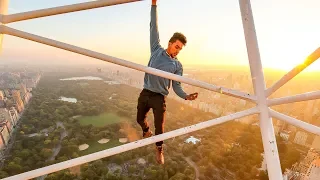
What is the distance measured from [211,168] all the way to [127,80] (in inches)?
1451

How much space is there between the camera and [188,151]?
19.0 metres

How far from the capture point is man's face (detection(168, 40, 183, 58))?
202cm

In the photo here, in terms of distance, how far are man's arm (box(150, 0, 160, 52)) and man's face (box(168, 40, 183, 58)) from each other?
0.13 metres

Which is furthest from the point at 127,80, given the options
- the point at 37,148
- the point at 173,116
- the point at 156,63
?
the point at 156,63

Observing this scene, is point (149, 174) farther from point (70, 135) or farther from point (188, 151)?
point (70, 135)

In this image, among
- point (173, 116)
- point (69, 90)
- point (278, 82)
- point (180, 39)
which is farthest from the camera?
point (69, 90)

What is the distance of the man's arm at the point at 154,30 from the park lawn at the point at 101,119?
23.4 meters

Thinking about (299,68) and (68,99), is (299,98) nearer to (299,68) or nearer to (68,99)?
(299,68)

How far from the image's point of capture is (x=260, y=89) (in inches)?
58.0

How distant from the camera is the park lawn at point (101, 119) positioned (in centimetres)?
2515

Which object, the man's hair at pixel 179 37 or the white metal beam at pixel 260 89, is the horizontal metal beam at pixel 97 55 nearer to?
the white metal beam at pixel 260 89

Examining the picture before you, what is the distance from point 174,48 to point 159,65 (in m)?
0.18

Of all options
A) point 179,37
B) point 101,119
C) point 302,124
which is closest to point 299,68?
point 302,124

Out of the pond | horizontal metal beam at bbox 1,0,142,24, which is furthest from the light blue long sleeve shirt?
the pond
